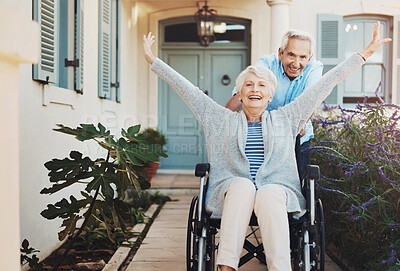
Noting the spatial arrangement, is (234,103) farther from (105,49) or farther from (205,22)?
(205,22)

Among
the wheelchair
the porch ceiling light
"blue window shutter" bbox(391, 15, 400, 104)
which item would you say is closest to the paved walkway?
the wheelchair

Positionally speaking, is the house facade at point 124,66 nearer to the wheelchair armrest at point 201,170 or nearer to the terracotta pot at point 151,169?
the terracotta pot at point 151,169

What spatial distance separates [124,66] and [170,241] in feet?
9.71

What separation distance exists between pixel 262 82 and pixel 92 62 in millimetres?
2518

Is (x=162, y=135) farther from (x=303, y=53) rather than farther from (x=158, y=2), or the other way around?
A: (x=303, y=53)

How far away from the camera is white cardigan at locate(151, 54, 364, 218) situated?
7.94 feet

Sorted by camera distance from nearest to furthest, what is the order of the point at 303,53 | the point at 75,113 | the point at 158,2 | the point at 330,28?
the point at 303,53 < the point at 75,113 < the point at 330,28 < the point at 158,2

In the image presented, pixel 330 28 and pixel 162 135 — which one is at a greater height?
pixel 330 28

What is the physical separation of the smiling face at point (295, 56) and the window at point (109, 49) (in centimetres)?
256

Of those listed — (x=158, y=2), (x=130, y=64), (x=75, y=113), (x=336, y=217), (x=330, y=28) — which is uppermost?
(x=158, y=2)

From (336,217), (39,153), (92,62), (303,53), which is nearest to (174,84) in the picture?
(303,53)

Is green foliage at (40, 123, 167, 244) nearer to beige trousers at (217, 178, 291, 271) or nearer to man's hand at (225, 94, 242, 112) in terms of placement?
man's hand at (225, 94, 242, 112)

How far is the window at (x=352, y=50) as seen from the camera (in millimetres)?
6555

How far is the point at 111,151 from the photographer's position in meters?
2.73
